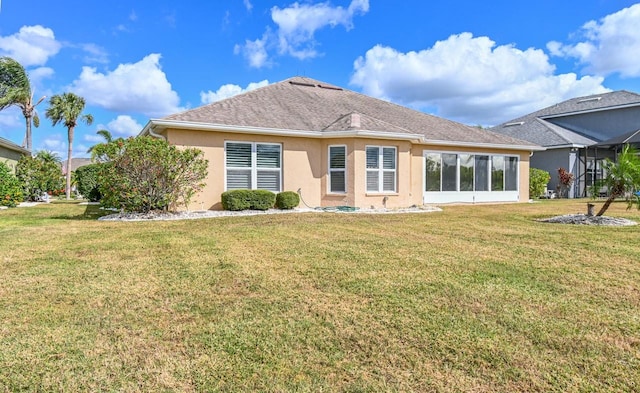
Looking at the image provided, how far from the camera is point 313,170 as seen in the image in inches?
598

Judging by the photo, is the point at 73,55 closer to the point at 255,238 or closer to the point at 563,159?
the point at 255,238

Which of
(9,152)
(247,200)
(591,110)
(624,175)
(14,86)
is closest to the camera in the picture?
(624,175)

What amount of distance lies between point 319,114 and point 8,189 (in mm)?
13774

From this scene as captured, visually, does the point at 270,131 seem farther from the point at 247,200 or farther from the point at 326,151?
the point at 247,200

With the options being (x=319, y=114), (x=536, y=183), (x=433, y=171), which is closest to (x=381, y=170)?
(x=319, y=114)

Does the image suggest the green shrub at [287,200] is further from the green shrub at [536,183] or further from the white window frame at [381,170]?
the green shrub at [536,183]

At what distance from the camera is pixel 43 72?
31969 millimetres

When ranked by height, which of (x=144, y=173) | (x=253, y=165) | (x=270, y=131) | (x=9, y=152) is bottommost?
(x=144, y=173)

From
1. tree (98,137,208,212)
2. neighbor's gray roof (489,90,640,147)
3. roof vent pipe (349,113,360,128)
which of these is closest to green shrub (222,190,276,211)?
tree (98,137,208,212)

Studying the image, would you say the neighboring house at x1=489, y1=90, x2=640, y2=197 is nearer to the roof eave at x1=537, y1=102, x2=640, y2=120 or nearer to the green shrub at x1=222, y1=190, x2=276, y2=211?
the roof eave at x1=537, y1=102, x2=640, y2=120

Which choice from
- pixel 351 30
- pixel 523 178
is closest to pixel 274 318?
pixel 351 30

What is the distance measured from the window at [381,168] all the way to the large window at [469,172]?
3101mm

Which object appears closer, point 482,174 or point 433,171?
point 433,171

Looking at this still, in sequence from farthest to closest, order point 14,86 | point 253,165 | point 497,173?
1. point 14,86
2. point 497,173
3. point 253,165
